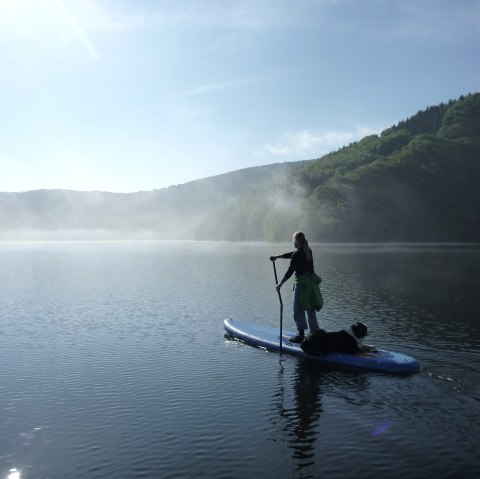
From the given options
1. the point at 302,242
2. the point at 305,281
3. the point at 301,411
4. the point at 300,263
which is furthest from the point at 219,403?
the point at 302,242

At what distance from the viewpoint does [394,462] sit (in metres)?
9.55

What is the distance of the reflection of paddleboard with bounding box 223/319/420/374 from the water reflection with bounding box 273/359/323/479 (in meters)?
0.78

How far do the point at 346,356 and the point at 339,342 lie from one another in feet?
1.92

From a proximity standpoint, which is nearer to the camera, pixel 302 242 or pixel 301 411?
pixel 301 411

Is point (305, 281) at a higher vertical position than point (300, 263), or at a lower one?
lower

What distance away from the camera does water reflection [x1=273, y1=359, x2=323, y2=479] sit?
1005 cm

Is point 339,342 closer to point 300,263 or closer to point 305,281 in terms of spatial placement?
point 305,281

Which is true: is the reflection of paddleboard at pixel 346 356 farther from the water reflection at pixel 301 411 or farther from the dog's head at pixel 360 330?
the water reflection at pixel 301 411

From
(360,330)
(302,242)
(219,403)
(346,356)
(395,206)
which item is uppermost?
(395,206)

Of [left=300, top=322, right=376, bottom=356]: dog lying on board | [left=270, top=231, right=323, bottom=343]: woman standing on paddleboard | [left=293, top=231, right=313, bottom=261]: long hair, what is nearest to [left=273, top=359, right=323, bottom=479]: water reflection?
[left=300, top=322, right=376, bottom=356]: dog lying on board

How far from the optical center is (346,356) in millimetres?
16156

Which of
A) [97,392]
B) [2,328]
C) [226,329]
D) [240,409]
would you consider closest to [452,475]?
[240,409]

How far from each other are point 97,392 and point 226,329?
8893 millimetres

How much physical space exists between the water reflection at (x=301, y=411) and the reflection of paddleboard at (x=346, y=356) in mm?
780
